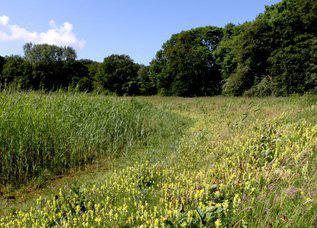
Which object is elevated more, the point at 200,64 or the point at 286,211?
the point at 200,64

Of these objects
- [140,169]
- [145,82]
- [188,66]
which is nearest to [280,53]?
[188,66]

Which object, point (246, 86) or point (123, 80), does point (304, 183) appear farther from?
point (123, 80)

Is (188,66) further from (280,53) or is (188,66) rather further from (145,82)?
(280,53)

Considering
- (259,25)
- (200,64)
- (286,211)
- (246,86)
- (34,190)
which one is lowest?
(34,190)

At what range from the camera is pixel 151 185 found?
422cm

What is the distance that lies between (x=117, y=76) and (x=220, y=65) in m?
13.7

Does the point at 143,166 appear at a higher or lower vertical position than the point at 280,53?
lower

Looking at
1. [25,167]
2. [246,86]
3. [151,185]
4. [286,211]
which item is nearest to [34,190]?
[25,167]

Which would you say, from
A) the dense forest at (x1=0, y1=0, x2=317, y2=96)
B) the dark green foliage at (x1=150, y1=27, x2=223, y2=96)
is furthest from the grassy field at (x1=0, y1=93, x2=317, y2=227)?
the dark green foliage at (x1=150, y1=27, x2=223, y2=96)

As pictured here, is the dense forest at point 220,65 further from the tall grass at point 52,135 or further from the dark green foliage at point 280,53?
the tall grass at point 52,135

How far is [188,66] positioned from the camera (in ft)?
117

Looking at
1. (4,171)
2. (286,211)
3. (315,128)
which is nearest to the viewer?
(286,211)

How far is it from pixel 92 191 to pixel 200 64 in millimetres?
33175

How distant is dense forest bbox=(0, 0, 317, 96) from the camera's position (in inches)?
960
